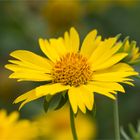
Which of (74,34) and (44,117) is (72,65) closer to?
(74,34)

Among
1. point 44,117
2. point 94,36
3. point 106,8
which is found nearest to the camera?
point 94,36

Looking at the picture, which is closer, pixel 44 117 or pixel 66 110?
pixel 44 117

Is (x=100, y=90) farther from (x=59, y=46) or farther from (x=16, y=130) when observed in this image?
(x=16, y=130)

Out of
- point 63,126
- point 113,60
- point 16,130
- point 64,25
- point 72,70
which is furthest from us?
point 64,25

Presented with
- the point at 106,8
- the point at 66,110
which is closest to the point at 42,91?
the point at 66,110

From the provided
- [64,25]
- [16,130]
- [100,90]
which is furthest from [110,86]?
[64,25]

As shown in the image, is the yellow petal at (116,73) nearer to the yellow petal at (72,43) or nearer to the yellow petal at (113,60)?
the yellow petal at (113,60)
